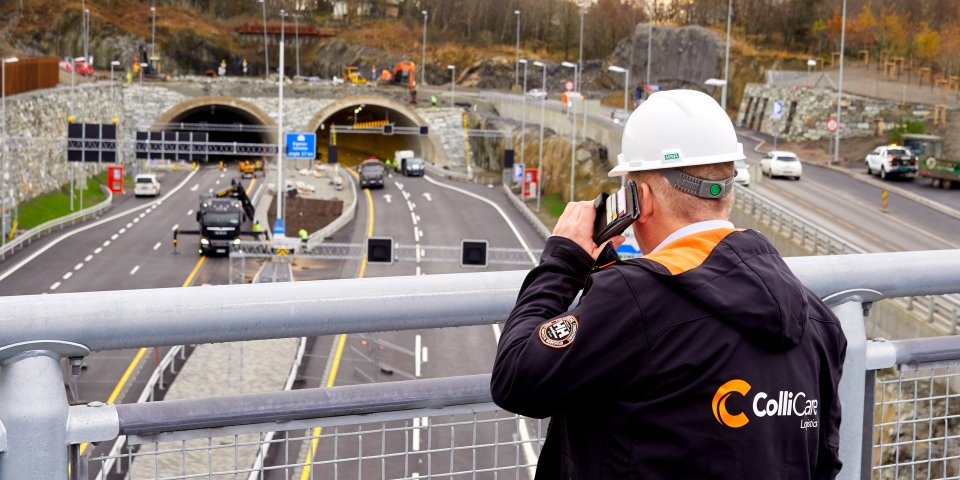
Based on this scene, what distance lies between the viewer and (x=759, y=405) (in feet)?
9.66

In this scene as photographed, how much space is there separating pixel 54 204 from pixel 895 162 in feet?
150

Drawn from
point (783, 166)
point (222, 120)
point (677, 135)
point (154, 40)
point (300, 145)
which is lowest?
point (222, 120)

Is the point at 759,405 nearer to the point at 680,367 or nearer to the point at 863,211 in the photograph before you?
the point at 680,367

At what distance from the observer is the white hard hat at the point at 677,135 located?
323 cm

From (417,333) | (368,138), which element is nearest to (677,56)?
(368,138)

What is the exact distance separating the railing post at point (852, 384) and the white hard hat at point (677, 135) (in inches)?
41.0

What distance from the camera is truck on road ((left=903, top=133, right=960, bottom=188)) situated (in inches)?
2131

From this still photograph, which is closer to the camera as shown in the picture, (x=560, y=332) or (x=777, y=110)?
(x=560, y=332)

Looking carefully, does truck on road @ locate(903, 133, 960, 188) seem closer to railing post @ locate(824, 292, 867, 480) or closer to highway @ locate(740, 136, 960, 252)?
highway @ locate(740, 136, 960, 252)

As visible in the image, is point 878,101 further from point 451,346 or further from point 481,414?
point 481,414

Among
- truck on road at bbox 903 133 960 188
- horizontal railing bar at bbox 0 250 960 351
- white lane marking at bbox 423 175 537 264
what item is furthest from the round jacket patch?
truck on road at bbox 903 133 960 188

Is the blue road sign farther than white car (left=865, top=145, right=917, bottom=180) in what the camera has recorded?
Yes

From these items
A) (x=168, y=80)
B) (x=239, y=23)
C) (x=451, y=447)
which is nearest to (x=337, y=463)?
(x=451, y=447)

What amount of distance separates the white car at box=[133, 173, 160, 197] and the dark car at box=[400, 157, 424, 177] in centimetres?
1883
